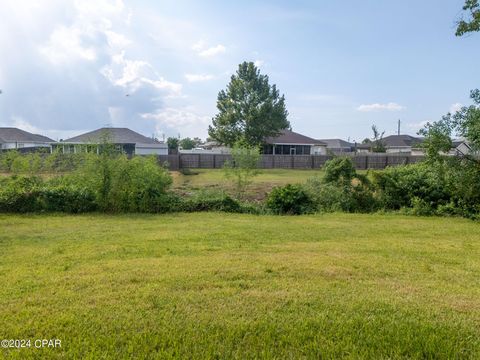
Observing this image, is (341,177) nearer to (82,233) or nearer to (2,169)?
(82,233)

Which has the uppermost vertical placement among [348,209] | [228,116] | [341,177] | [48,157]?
[228,116]

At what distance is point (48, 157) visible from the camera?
11570mm

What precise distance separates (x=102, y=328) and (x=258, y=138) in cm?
3442

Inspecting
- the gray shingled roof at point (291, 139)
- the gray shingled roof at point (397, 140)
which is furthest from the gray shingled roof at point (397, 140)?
the gray shingled roof at point (291, 139)

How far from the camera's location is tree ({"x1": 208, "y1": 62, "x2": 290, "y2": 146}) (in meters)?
35.7

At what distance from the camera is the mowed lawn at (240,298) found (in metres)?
2.39

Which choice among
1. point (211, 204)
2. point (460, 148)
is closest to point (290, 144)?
point (211, 204)

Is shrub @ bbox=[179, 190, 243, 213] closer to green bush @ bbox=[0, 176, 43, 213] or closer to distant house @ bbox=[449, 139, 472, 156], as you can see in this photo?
green bush @ bbox=[0, 176, 43, 213]

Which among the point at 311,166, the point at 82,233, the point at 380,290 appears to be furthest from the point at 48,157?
the point at 311,166

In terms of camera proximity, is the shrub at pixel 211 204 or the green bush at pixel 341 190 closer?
the shrub at pixel 211 204

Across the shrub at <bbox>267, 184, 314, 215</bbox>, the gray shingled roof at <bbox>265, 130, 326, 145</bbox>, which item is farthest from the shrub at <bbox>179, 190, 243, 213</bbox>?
the gray shingled roof at <bbox>265, 130, 326, 145</bbox>

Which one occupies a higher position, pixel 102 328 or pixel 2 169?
pixel 2 169

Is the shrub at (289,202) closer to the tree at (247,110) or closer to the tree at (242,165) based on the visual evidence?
the tree at (242,165)

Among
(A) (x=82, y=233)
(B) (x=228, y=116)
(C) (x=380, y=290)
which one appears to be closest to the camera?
(C) (x=380, y=290)
